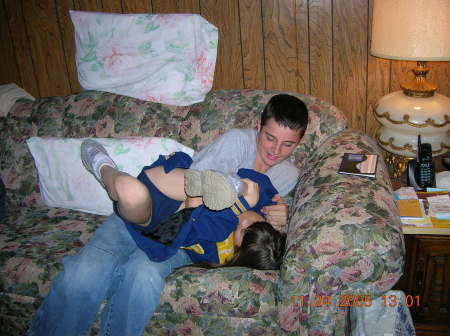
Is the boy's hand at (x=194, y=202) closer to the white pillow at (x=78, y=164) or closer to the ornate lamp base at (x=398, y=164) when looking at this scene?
the white pillow at (x=78, y=164)

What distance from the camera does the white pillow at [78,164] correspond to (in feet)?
6.05

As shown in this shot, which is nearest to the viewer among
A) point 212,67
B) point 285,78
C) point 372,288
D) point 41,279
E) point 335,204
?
point 372,288

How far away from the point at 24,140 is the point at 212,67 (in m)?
1.02

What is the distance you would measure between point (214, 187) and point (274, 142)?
51cm

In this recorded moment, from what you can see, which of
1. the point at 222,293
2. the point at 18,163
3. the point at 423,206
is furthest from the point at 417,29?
the point at 18,163

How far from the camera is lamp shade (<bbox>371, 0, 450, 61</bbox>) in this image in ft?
5.04

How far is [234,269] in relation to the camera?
4.57ft

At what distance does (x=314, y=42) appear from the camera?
204 cm

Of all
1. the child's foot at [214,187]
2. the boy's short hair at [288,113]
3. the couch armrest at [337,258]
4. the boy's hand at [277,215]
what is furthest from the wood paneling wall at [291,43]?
the child's foot at [214,187]

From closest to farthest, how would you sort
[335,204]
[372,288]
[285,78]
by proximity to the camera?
[372,288] → [335,204] → [285,78]

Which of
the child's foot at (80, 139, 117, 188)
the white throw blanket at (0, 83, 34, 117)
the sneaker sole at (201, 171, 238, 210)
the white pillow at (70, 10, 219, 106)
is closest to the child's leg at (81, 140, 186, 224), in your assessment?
the child's foot at (80, 139, 117, 188)

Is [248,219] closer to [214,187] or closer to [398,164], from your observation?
[214,187]

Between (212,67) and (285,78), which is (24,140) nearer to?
(212,67)

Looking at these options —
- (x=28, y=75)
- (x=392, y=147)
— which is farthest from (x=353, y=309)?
(x=28, y=75)
